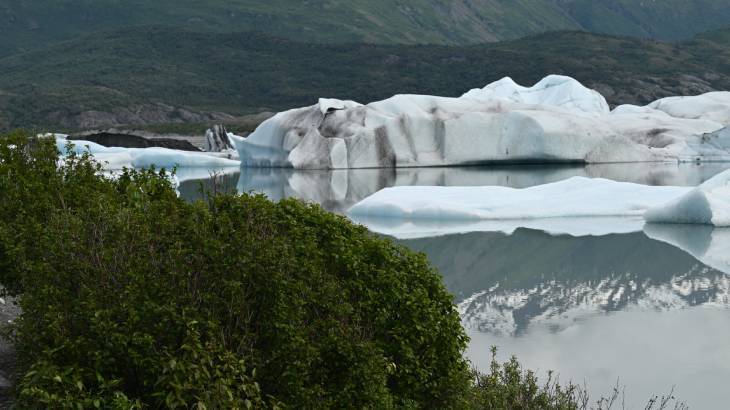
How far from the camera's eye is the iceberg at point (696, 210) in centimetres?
1611

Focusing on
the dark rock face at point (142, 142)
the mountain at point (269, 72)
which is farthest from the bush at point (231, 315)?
the mountain at point (269, 72)

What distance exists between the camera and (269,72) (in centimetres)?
11444

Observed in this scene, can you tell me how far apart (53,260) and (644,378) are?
4.65 metres

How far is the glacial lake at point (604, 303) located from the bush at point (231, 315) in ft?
2.56

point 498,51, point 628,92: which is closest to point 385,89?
point 498,51

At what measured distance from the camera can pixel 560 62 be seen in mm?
100688

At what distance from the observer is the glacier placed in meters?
16.3

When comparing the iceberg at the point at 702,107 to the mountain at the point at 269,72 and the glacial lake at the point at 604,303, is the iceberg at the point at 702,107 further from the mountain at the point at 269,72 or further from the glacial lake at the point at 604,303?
the mountain at the point at 269,72

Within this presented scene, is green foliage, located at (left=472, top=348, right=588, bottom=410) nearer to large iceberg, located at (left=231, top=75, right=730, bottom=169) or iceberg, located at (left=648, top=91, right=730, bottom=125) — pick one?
large iceberg, located at (left=231, top=75, right=730, bottom=169)

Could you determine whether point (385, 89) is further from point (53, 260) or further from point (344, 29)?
point (53, 260)

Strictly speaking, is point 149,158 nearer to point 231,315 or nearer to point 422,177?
point 422,177

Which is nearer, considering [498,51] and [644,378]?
[644,378]

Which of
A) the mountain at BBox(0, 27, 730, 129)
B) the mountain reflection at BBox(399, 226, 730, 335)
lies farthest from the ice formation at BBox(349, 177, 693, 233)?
the mountain at BBox(0, 27, 730, 129)

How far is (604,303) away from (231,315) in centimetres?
655
